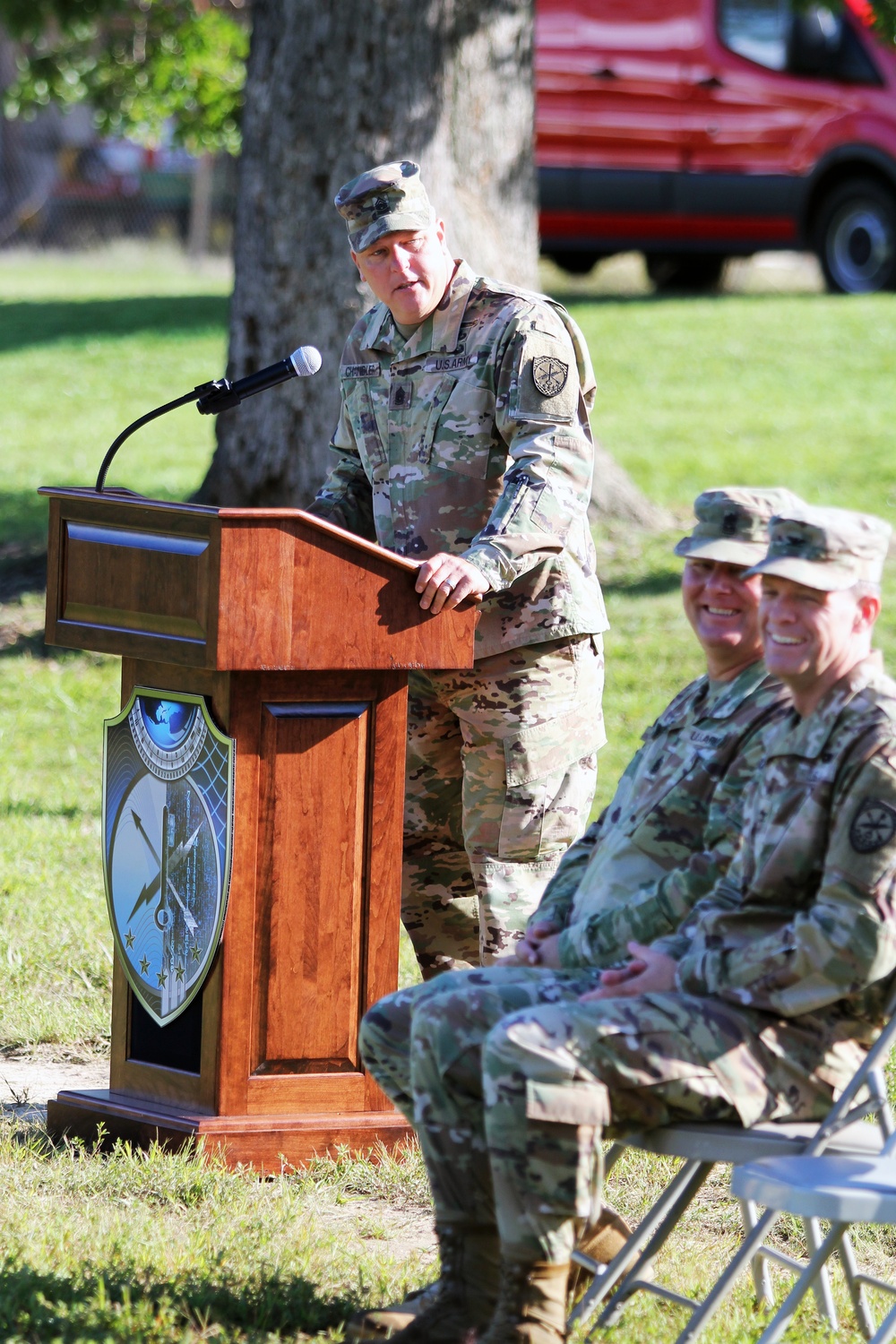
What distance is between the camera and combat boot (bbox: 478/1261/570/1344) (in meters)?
3.15

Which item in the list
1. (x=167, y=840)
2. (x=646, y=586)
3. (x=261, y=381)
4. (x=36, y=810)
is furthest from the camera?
(x=646, y=586)

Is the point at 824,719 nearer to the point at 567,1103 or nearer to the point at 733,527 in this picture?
the point at 733,527

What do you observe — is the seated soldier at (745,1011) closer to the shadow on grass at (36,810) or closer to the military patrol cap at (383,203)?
the military patrol cap at (383,203)

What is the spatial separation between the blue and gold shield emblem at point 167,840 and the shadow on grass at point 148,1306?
74cm

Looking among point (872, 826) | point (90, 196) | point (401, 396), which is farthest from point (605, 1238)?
point (90, 196)

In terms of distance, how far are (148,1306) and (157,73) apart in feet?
50.2

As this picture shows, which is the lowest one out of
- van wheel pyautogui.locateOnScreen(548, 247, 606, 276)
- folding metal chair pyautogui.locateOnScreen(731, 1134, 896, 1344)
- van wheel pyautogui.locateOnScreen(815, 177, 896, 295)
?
folding metal chair pyautogui.locateOnScreen(731, 1134, 896, 1344)

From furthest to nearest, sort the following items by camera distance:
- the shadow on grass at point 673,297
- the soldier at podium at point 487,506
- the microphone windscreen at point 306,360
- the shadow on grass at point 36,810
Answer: the shadow on grass at point 673,297 < the shadow on grass at point 36,810 < the soldier at podium at point 487,506 < the microphone windscreen at point 306,360

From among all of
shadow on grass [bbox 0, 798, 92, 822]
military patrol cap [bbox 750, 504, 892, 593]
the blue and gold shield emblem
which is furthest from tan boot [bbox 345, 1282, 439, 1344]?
shadow on grass [bbox 0, 798, 92, 822]

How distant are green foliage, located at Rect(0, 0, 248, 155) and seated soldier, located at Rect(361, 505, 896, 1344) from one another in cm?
1438

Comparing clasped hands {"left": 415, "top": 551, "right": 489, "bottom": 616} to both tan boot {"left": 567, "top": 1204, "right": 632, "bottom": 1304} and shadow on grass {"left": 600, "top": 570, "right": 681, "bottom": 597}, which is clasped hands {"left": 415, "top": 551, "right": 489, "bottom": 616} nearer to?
tan boot {"left": 567, "top": 1204, "right": 632, "bottom": 1304}

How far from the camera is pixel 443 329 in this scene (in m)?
4.50

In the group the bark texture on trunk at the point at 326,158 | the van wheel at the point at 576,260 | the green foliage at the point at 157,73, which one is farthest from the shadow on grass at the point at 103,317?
the bark texture on trunk at the point at 326,158

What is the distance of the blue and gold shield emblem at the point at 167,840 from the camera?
4.18m
